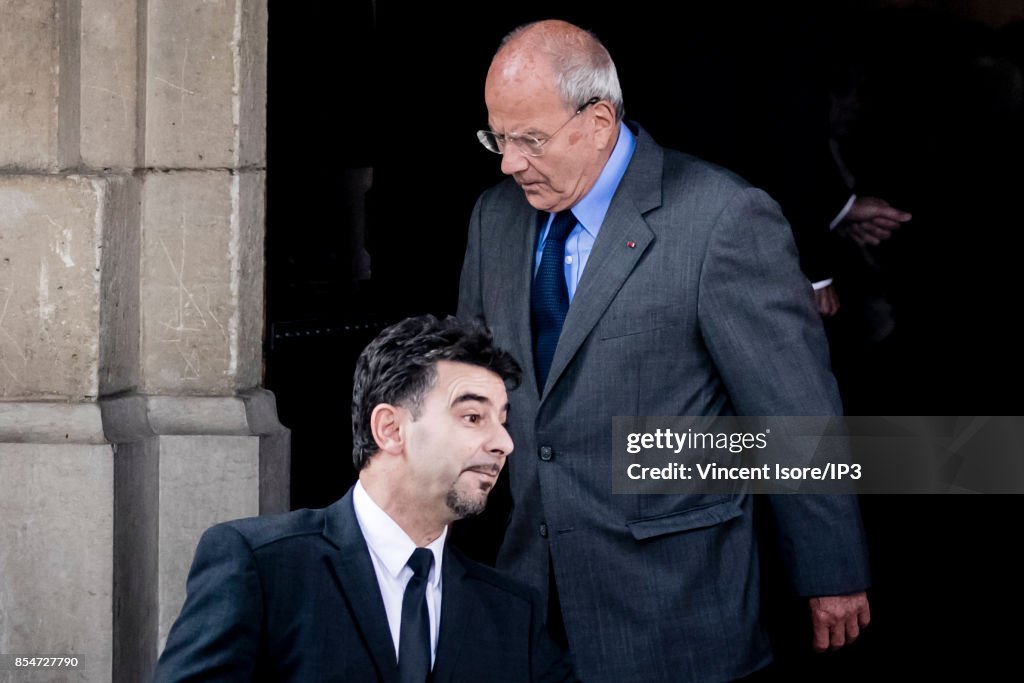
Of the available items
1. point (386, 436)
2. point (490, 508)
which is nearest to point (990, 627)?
point (490, 508)

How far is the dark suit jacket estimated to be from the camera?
2297mm

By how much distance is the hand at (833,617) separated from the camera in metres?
3.46

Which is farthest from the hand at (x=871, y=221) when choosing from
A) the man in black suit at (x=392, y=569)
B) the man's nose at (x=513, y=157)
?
the man in black suit at (x=392, y=569)

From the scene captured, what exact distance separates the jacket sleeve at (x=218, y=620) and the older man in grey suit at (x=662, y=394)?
1.19m

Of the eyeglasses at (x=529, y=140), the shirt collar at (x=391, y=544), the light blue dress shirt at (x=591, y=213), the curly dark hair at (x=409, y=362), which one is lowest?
the shirt collar at (x=391, y=544)

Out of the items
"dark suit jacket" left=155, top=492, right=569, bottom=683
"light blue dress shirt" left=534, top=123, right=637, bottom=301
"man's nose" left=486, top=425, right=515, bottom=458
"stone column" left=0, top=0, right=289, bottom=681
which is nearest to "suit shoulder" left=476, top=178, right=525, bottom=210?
"light blue dress shirt" left=534, top=123, right=637, bottom=301

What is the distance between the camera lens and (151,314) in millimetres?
4191

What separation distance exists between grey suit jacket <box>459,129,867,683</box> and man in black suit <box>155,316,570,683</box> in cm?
83

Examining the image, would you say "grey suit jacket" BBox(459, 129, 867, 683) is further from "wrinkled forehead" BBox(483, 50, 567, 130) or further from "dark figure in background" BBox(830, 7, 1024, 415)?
"dark figure in background" BBox(830, 7, 1024, 415)

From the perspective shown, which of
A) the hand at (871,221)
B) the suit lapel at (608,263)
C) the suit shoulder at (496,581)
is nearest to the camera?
the suit shoulder at (496,581)

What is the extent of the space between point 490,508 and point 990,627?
186 cm

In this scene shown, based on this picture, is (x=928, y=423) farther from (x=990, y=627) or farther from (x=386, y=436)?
(x=386, y=436)

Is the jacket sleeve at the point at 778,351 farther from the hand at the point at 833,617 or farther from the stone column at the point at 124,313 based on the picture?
the stone column at the point at 124,313

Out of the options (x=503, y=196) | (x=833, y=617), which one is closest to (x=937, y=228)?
(x=503, y=196)
